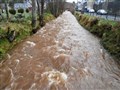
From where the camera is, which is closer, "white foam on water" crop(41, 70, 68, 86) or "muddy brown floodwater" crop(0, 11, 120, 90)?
"muddy brown floodwater" crop(0, 11, 120, 90)

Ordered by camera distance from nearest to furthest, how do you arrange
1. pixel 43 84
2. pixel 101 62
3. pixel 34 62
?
pixel 43 84, pixel 34 62, pixel 101 62

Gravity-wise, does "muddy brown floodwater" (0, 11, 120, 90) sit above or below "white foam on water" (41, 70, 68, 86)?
below

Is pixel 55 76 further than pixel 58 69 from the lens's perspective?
No

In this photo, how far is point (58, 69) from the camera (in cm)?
1015

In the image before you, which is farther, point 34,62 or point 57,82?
point 34,62

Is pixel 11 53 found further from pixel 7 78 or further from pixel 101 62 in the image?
pixel 101 62

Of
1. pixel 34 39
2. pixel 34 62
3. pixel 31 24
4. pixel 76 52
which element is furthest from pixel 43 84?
pixel 31 24

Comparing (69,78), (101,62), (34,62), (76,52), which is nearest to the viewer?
(69,78)

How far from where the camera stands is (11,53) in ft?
40.7

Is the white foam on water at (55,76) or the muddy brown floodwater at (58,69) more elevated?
the white foam on water at (55,76)

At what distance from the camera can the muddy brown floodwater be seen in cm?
859

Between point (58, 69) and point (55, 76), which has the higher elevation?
point (55, 76)

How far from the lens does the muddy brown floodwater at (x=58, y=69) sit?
859cm

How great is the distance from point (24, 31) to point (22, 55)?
17.8 ft
